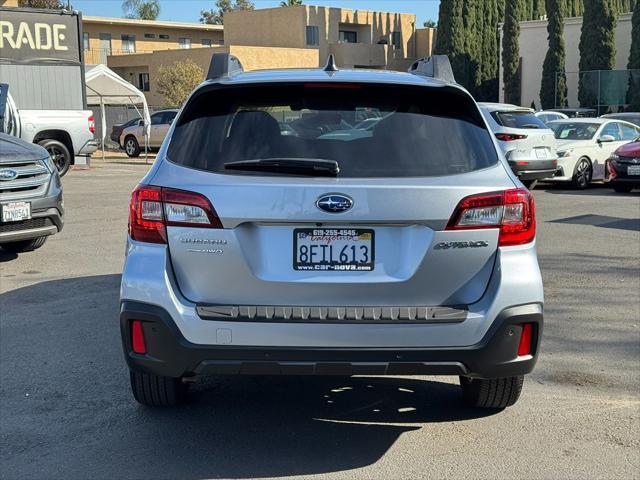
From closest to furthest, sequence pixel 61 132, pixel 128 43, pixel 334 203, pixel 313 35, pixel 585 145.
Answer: pixel 334 203 → pixel 585 145 → pixel 61 132 → pixel 313 35 → pixel 128 43

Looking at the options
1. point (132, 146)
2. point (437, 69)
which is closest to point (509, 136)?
point (437, 69)

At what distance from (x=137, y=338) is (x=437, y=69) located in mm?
2231

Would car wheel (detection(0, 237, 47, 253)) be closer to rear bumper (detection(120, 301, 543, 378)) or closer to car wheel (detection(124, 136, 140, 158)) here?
rear bumper (detection(120, 301, 543, 378))

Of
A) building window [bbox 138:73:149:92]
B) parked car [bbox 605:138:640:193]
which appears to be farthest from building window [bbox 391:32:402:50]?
parked car [bbox 605:138:640:193]

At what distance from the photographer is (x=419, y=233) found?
371 centimetres

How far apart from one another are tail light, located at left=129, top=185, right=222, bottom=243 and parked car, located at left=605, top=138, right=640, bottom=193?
14050mm

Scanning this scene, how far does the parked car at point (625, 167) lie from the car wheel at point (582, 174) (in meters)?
0.97

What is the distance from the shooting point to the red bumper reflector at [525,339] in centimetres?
386

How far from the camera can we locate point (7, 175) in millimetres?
8805

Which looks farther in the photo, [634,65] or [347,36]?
[347,36]

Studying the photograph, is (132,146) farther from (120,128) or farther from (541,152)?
(541,152)

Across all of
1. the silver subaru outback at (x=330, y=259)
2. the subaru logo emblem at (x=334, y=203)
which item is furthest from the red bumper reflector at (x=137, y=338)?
the subaru logo emblem at (x=334, y=203)

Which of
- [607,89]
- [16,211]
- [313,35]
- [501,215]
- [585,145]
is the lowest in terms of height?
[585,145]

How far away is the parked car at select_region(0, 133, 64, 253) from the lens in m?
8.76
